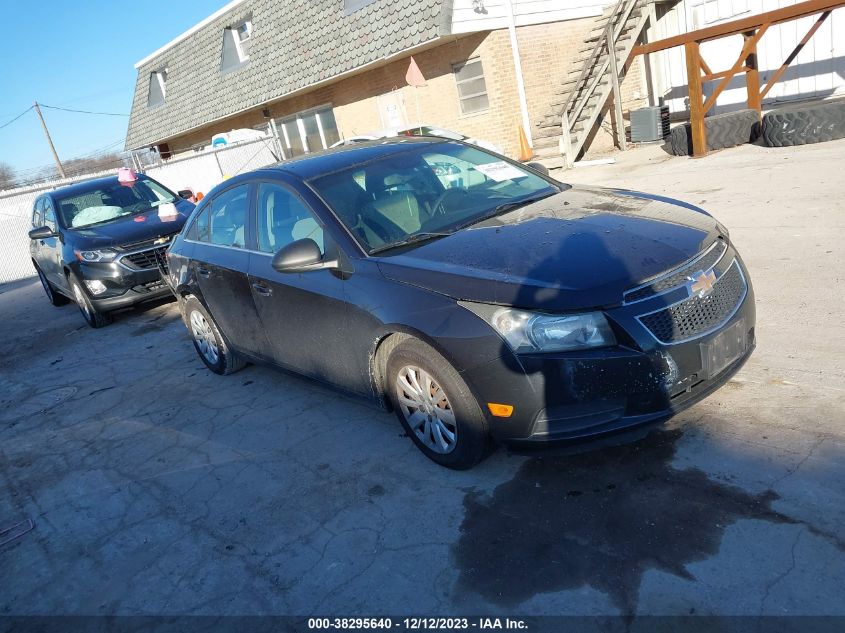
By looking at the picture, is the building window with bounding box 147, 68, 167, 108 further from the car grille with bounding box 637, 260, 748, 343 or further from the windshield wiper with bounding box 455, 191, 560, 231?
the car grille with bounding box 637, 260, 748, 343

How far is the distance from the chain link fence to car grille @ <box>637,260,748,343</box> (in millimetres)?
14267

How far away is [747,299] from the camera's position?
3434 millimetres

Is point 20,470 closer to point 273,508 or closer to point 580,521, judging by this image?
point 273,508

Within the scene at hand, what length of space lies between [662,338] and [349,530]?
1.74 m

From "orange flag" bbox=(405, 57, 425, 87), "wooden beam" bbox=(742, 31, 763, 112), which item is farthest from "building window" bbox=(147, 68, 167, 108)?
"wooden beam" bbox=(742, 31, 763, 112)

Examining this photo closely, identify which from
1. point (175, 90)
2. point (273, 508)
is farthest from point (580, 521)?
point (175, 90)

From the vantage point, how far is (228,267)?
4.84 meters

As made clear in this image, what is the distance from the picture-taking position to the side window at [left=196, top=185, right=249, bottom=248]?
4734 mm

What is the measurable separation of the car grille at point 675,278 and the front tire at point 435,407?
882 millimetres

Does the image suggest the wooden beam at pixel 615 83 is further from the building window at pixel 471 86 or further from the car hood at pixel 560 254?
the car hood at pixel 560 254

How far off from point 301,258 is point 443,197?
1.03m

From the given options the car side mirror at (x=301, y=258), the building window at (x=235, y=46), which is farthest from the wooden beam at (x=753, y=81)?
the building window at (x=235, y=46)

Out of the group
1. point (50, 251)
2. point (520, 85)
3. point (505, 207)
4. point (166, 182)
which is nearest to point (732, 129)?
point (520, 85)

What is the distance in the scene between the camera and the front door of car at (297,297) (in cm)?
389
